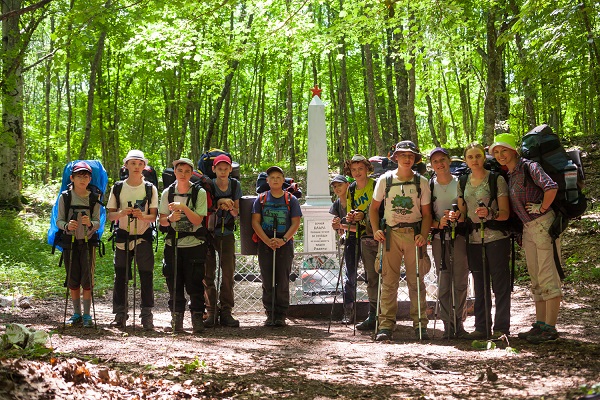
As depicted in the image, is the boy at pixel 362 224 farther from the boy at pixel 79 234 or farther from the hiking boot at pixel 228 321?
the boy at pixel 79 234

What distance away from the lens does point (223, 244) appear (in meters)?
7.99

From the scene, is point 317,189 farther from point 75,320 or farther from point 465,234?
point 75,320

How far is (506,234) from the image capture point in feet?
20.6

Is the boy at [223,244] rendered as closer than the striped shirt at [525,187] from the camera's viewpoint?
No

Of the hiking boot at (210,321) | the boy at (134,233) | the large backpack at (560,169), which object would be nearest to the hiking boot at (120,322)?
the boy at (134,233)

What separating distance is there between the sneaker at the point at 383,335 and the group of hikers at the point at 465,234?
12 millimetres

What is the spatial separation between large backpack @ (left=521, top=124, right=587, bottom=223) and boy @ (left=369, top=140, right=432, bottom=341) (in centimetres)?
121

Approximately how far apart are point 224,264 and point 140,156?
1858 mm

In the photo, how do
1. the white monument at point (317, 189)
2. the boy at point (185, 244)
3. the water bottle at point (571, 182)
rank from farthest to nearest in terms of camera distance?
the white monument at point (317, 189)
the boy at point (185, 244)
the water bottle at point (571, 182)

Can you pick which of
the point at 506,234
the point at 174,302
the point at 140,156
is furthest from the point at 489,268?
the point at 140,156

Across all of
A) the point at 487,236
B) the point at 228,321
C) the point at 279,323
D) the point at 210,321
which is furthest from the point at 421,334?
the point at 210,321

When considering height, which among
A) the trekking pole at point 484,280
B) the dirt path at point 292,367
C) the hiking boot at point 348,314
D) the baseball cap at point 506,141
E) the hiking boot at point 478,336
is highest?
the baseball cap at point 506,141

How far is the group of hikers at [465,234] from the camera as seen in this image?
5871mm

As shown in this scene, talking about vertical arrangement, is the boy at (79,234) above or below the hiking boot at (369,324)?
above
